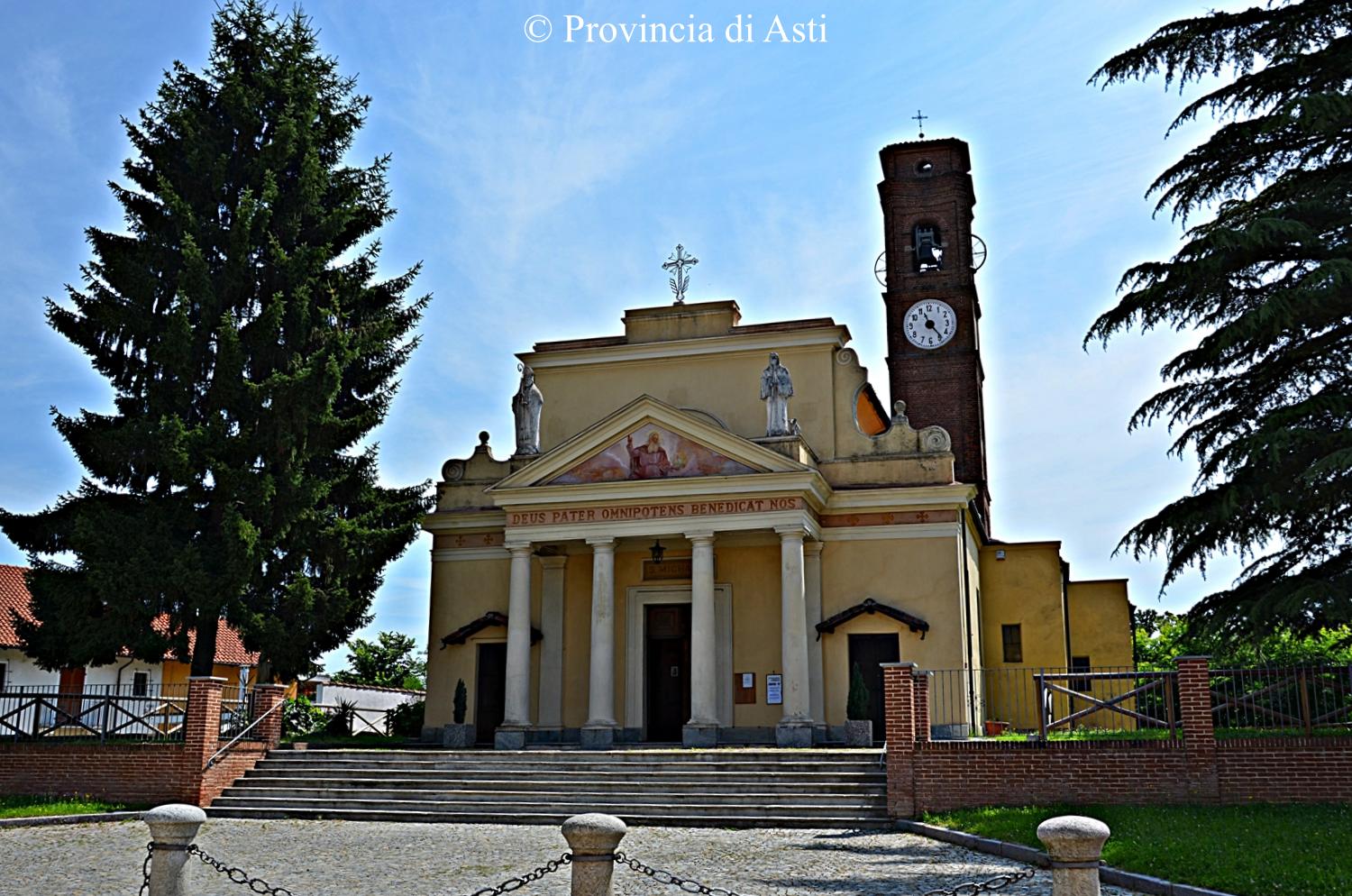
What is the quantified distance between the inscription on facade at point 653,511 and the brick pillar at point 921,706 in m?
6.41

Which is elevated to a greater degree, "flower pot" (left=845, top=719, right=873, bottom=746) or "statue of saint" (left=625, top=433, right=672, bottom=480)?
"statue of saint" (left=625, top=433, right=672, bottom=480)

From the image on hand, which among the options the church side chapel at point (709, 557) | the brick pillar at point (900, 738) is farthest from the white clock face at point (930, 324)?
the brick pillar at point (900, 738)

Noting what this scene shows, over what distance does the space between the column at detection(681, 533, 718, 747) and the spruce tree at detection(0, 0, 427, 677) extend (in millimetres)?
6883

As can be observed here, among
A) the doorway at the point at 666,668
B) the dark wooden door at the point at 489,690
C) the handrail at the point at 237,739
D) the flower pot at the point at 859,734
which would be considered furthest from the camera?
the dark wooden door at the point at 489,690

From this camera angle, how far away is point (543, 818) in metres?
16.7

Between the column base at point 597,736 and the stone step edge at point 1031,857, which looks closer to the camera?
the stone step edge at point 1031,857

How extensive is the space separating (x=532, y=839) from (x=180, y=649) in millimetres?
10490

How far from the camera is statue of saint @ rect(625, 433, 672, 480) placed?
23.2m

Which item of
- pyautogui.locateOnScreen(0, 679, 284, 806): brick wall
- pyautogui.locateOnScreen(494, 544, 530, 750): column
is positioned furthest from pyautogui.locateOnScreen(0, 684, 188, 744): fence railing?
A: pyautogui.locateOnScreen(494, 544, 530, 750): column

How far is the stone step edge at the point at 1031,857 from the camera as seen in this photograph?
390 inches

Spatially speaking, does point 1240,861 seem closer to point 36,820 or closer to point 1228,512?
point 1228,512

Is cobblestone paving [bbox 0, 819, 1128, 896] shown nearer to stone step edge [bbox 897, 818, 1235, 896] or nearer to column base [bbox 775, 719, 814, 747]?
stone step edge [bbox 897, 818, 1235, 896]

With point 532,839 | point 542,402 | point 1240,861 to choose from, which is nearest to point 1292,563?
point 1240,861

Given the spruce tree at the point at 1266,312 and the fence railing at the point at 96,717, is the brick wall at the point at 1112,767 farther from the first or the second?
the fence railing at the point at 96,717
